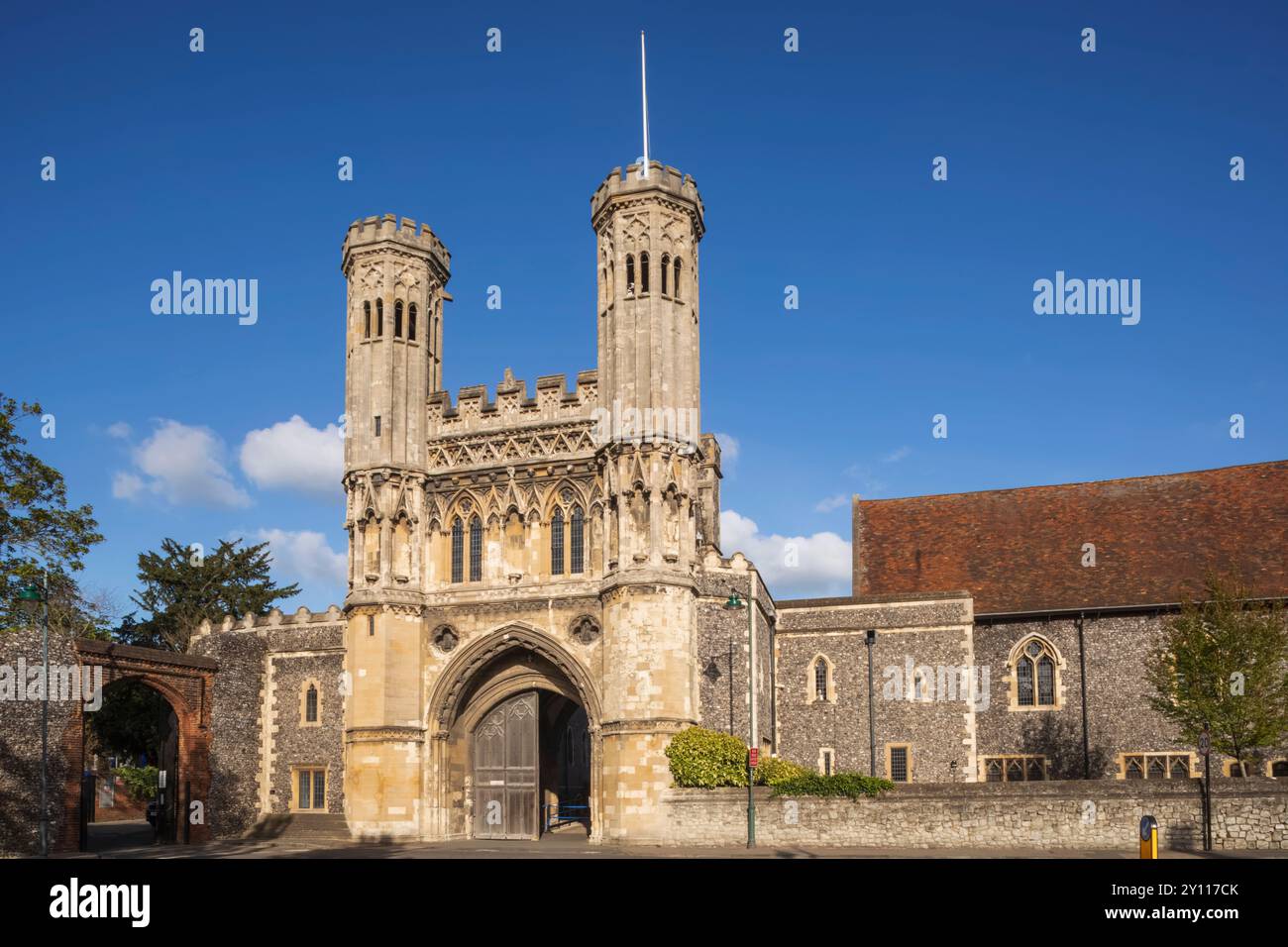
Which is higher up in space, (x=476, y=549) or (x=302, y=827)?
(x=476, y=549)

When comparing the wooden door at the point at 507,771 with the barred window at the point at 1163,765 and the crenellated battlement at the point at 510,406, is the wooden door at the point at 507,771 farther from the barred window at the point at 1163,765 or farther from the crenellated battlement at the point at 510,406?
the barred window at the point at 1163,765

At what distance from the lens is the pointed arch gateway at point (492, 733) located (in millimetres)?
34062

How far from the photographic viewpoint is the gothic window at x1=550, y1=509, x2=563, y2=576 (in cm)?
3428

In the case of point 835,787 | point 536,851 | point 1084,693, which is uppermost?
point 1084,693

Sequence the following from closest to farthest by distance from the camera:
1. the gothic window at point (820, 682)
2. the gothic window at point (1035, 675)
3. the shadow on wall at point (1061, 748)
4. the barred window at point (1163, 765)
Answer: the barred window at point (1163, 765) → the shadow on wall at point (1061, 748) → the gothic window at point (1035, 675) → the gothic window at point (820, 682)

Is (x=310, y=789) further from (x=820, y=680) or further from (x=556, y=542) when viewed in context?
(x=820, y=680)

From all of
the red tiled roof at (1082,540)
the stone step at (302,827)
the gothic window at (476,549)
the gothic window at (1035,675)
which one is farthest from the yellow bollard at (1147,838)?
the stone step at (302,827)

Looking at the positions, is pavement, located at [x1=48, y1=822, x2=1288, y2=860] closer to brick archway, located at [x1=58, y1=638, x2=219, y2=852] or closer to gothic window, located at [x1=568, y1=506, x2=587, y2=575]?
brick archway, located at [x1=58, y1=638, x2=219, y2=852]

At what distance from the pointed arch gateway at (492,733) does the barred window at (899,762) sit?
28.8 ft

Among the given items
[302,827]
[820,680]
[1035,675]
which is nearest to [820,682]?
[820,680]

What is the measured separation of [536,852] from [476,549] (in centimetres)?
939

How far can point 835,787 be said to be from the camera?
93.7 ft
